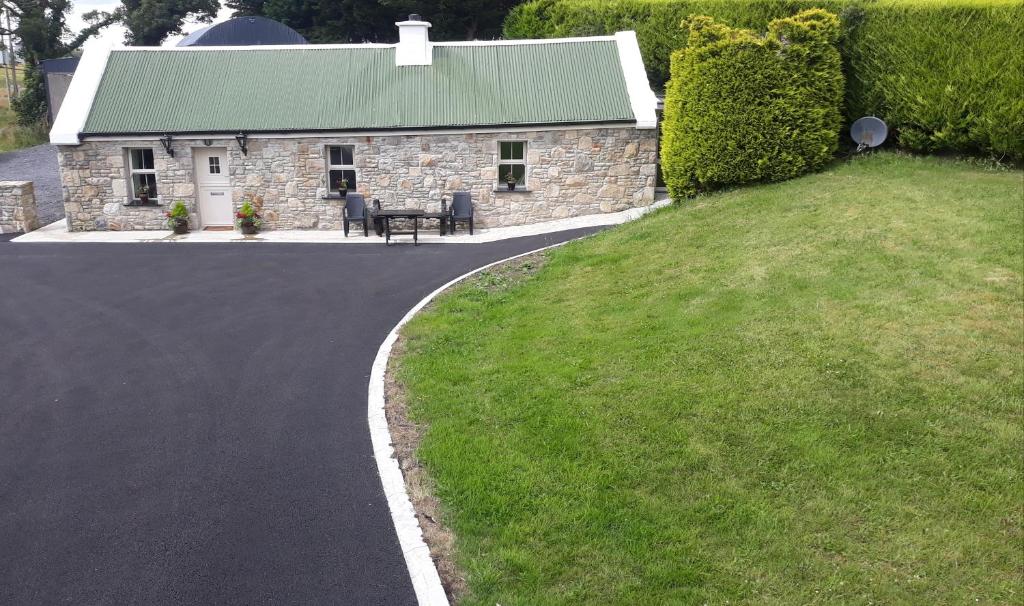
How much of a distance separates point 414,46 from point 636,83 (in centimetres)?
579

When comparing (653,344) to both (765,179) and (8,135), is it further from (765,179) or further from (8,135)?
(8,135)

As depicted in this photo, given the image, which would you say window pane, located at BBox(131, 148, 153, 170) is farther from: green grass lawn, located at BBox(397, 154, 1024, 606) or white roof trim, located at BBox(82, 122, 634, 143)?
green grass lawn, located at BBox(397, 154, 1024, 606)

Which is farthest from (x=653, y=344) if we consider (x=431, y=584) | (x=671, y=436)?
(x=431, y=584)

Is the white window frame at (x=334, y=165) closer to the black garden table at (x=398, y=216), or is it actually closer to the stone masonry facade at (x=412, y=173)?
the stone masonry facade at (x=412, y=173)

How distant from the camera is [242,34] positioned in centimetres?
3428

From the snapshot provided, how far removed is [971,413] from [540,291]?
6.67m

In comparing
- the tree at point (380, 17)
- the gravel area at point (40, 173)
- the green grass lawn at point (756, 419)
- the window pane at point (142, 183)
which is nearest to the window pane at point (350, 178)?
the window pane at point (142, 183)

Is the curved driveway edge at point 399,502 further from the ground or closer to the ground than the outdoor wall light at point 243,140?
closer to the ground

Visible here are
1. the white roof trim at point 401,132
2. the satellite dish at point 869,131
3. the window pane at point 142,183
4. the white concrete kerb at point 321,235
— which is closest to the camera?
the satellite dish at point 869,131

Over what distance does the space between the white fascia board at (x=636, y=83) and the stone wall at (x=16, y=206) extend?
50.1 feet

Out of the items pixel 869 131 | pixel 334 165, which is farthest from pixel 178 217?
pixel 869 131

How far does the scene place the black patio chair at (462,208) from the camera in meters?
19.1

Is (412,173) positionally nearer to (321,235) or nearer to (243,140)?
(321,235)

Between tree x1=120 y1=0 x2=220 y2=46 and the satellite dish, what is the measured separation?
159ft
